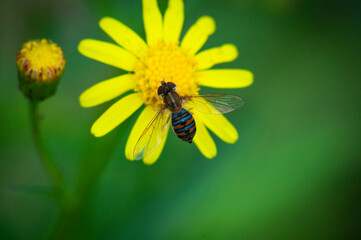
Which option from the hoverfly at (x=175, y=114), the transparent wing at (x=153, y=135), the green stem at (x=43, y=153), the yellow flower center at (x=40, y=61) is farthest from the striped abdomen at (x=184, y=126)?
the green stem at (x=43, y=153)

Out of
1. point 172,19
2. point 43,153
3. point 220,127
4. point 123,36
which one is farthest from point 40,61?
point 220,127

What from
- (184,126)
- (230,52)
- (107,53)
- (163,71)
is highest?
(107,53)

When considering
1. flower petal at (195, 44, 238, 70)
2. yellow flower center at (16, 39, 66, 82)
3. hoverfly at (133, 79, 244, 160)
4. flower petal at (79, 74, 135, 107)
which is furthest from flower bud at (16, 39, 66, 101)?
flower petal at (195, 44, 238, 70)

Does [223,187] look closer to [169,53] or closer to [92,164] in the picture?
[92,164]

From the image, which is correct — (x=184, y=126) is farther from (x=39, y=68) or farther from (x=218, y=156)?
(x=218, y=156)

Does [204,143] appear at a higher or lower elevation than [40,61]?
lower

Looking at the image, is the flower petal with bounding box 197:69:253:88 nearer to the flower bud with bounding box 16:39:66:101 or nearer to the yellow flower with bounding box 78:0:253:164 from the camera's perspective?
the yellow flower with bounding box 78:0:253:164

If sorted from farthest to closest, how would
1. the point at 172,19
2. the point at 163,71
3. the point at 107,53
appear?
the point at 172,19 → the point at 163,71 → the point at 107,53
